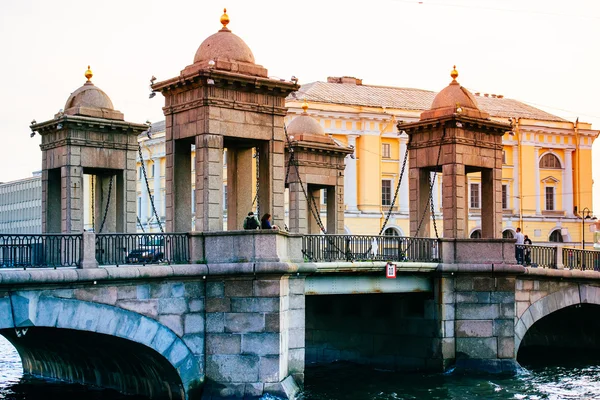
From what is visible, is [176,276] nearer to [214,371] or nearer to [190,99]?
[214,371]

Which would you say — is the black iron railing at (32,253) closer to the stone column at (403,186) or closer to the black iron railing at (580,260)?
the black iron railing at (580,260)

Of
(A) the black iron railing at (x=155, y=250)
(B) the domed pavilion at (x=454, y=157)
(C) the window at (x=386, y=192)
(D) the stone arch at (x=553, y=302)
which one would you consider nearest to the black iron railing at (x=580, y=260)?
(D) the stone arch at (x=553, y=302)

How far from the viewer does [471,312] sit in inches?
1187

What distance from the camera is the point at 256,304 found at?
2372 cm

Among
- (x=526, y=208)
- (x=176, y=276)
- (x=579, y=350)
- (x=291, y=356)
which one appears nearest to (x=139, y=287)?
(x=176, y=276)

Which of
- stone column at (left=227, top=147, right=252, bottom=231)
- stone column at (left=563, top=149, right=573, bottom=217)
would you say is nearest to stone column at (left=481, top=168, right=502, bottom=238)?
stone column at (left=227, top=147, right=252, bottom=231)

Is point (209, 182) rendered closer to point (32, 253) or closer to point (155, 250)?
point (155, 250)

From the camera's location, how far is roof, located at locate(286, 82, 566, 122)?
61.4m

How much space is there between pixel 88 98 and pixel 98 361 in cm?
829

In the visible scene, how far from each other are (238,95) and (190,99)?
1.16m

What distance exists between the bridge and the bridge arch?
40 millimetres

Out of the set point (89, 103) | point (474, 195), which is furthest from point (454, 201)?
point (474, 195)

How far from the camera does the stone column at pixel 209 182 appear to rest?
24719mm

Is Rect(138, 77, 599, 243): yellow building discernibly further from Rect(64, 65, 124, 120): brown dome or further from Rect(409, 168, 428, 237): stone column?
Rect(64, 65, 124, 120): brown dome
